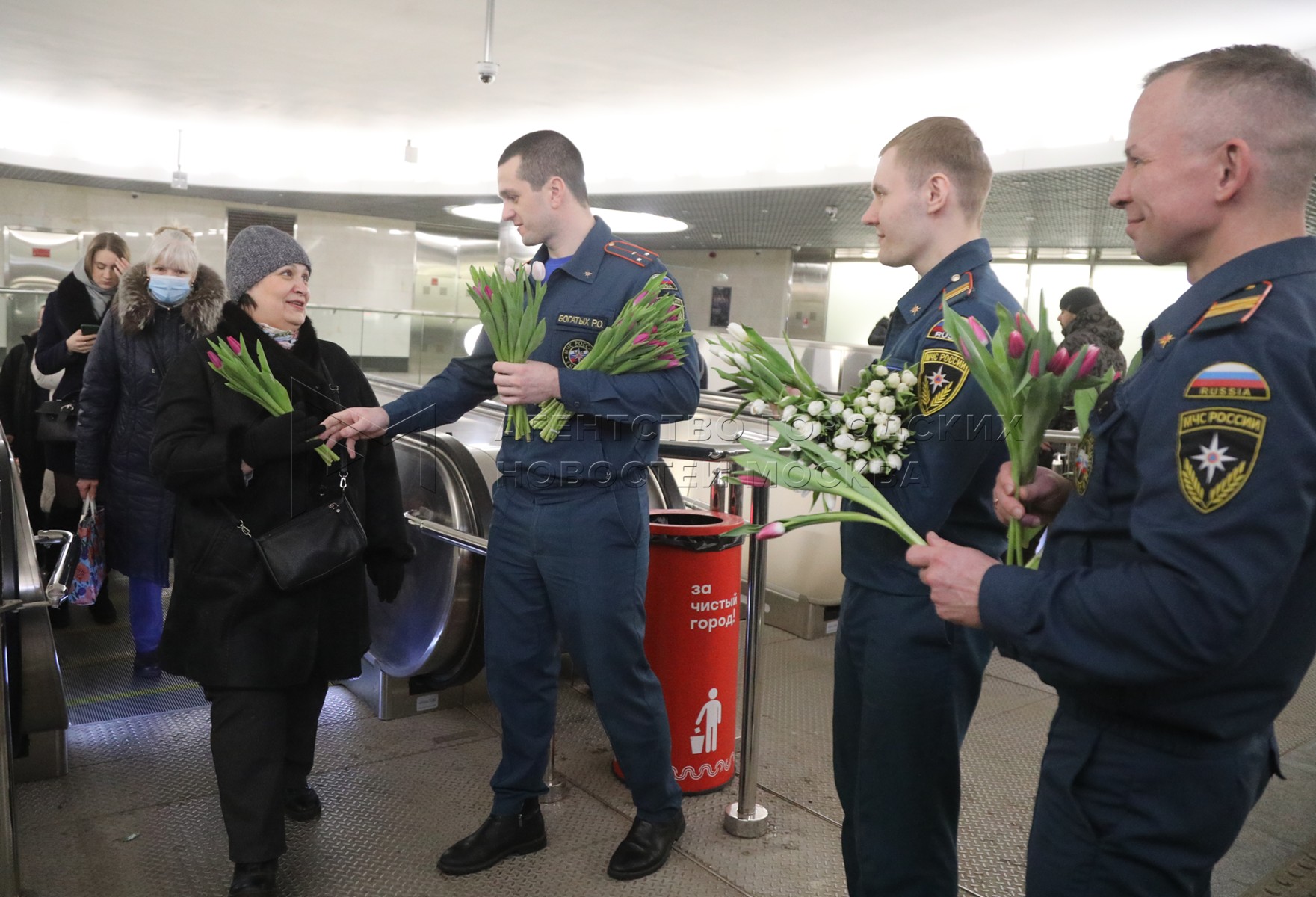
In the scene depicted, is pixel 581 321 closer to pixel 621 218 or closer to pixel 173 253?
pixel 173 253

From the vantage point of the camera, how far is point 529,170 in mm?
2490

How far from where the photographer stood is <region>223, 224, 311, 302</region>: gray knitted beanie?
7.96 feet

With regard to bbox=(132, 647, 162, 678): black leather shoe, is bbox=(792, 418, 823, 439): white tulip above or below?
above

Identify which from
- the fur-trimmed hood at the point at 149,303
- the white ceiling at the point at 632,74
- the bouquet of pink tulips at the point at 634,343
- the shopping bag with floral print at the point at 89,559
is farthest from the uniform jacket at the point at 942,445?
the white ceiling at the point at 632,74

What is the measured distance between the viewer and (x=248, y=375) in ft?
7.43

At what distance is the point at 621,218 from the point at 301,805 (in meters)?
15.3

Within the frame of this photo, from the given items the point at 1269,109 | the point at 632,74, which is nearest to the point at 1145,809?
the point at 1269,109

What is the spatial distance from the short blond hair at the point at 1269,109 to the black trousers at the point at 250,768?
90.2 inches

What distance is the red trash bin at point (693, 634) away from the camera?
2.93 m

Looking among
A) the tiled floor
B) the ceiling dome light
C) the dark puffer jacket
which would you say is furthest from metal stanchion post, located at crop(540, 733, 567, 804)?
the ceiling dome light

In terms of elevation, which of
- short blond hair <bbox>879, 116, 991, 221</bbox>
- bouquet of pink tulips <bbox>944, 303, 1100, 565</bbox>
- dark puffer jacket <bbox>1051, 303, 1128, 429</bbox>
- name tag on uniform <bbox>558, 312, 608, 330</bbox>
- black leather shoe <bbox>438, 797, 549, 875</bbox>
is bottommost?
black leather shoe <bbox>438, 797, 549, 875</bbox>

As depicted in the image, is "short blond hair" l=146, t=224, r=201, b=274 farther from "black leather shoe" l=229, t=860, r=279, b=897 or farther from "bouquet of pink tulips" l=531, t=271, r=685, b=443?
"black leather shoe" l=229, t=860, r=279, b=897

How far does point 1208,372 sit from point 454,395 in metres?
2.03

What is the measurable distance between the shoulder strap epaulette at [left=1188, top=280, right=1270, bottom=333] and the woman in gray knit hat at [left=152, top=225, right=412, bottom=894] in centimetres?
192
